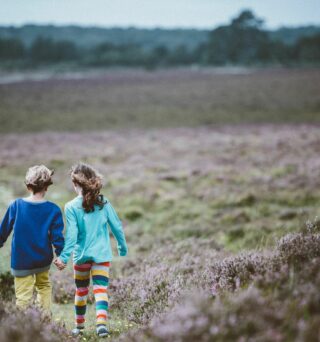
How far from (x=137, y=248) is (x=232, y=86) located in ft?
152

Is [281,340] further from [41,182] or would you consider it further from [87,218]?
[41,182]

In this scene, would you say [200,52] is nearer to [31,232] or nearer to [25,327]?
[31,232]

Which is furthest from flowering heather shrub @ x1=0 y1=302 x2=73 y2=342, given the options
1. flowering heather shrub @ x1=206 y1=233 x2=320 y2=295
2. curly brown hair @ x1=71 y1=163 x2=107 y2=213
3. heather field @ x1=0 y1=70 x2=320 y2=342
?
flowering heather shrub @ x1=206 y1=233 x2=320 y2=295

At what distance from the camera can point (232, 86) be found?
2050 inches

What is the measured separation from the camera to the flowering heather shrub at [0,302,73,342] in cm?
293

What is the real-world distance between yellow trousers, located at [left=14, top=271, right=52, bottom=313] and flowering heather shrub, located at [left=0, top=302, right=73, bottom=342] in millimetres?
538

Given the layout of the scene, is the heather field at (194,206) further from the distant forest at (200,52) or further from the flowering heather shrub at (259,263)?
the distant forest at (200,52)

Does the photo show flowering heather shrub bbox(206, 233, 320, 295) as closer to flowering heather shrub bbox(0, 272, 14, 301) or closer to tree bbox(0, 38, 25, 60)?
flowering heather shrub bbox(0, 272, 14, 301)

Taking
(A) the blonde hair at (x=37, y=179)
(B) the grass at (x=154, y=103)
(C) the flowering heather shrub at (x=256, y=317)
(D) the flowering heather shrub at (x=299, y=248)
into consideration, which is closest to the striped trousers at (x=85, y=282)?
(A) the blonde hair at (x=37, y=179)

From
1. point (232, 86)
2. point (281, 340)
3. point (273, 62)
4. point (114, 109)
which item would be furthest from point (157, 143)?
point (273, 62)

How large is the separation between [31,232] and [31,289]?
2.09 ft

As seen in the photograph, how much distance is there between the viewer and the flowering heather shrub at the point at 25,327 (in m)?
2.93

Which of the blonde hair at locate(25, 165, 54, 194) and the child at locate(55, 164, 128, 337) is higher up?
the blonde hair at locate(25, 165, 54, 194)

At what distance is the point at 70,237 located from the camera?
170 inches
